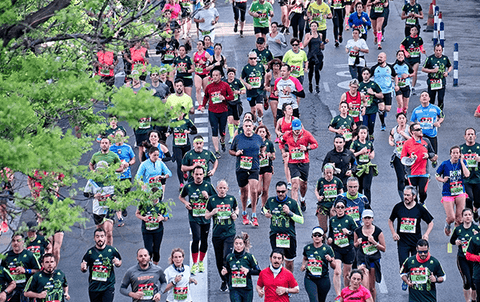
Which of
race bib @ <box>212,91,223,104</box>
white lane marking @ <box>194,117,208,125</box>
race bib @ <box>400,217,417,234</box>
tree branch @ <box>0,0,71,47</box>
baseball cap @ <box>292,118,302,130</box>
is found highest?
tree branch @ <box>0,0,71,47</box>

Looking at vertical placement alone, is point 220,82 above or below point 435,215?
above

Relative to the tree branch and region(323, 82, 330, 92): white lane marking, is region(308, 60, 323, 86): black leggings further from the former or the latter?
the tree branch

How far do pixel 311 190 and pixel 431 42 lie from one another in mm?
11796

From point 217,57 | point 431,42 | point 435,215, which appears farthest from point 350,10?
point 435,215

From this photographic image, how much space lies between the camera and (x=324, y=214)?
15562mm

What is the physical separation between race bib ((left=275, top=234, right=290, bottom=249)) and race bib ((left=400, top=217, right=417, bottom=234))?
6.12 ft

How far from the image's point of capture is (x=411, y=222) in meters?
14.4

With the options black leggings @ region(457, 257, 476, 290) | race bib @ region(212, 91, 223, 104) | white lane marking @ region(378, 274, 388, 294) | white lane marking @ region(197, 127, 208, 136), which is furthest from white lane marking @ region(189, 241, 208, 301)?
white lane marking @ region(197, 127, 208, 136)

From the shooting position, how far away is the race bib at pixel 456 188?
16203mm

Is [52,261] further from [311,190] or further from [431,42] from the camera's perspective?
[431,42]

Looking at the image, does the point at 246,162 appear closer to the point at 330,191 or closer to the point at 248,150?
the point at 248,150

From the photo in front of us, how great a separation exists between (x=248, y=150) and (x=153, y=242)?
2824 millimetres

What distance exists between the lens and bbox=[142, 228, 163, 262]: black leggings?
1511 cm

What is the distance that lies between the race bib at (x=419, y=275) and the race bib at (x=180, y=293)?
11.2 ft
